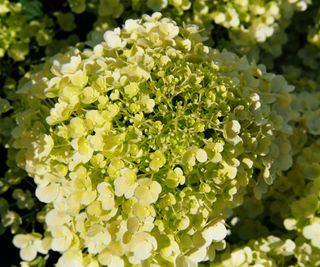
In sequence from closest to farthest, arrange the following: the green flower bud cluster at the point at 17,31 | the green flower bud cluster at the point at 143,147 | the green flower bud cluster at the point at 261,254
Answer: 1. the green flower bud cluster at the point at 143,147
2. the green flower bud cluster at the point at 261,254
3. the green flower bud cluster at the point at 17,31

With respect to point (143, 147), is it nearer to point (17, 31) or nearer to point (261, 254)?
point (261, 254)

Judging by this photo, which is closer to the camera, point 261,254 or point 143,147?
A: point 143,147

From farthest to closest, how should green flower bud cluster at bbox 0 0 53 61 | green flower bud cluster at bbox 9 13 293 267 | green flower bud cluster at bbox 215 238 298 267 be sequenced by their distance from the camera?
green flower bud cluster at bbox 0 0 53 61 < green flower bud cluster at bbox 215 238 298 267 < green flower bud cluster at bbox 9 13 293 267

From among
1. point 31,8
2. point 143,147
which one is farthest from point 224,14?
point 143,147

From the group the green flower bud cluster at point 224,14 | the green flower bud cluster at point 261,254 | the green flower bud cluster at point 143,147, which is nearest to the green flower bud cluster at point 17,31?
the green flower bud cluster at point 224,14

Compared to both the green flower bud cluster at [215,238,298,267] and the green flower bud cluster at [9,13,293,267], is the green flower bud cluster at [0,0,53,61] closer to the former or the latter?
the green flower bud cluster at [9,13,293,267]

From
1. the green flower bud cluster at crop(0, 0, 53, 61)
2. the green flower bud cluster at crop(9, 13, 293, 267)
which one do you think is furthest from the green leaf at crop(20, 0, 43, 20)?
the green flower bud cluster at crop(9, 13, 293, 267)

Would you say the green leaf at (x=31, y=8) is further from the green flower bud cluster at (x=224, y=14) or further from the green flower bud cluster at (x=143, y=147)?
the green flower bud cluster at (x=143, y=147)

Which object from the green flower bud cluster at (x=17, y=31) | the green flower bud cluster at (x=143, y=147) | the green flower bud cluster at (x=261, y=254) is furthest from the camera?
the green flower bud cluster at (x=17, y=31)

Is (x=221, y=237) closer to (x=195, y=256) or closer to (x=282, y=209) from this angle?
(x=195, y=256)
